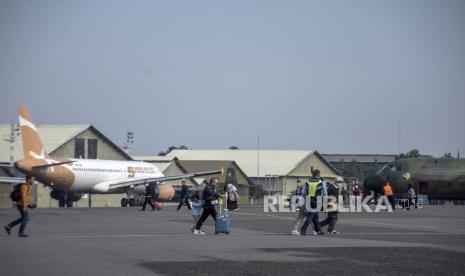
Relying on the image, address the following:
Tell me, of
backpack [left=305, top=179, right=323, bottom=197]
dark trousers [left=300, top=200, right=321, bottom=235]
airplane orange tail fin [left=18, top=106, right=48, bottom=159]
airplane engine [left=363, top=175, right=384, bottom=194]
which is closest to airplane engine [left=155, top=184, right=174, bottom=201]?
airplane orange tail fin [left=18, top=106, right=48, bottom=159]

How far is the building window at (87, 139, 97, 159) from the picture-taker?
Answer: 8294 cm

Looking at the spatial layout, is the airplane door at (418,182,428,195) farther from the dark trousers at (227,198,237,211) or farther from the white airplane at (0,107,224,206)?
the dark trousers at (227,198,237,211)

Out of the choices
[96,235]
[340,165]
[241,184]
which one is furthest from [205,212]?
[340,165]

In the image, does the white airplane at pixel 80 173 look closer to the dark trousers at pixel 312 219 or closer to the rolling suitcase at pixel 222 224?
the rolling suitcase at pixel 222 224

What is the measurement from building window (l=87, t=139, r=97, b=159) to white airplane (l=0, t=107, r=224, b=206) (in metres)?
14.2

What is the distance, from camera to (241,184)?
104125 mm

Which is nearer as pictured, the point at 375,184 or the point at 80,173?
the point at 375,184

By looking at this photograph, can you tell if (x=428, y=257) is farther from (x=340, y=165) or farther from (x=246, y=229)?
(x=340, y=165)

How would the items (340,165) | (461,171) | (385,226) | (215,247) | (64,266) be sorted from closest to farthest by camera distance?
(64,266) → (215,247) → (385,226) → (461,171) → (340,165)

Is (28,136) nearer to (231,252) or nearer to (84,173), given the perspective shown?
(84,173)

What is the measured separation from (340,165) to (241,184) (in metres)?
69.2

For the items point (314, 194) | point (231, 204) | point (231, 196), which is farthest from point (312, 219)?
point (231, 204)

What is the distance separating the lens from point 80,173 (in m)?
61.9

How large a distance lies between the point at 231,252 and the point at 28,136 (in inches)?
1619
